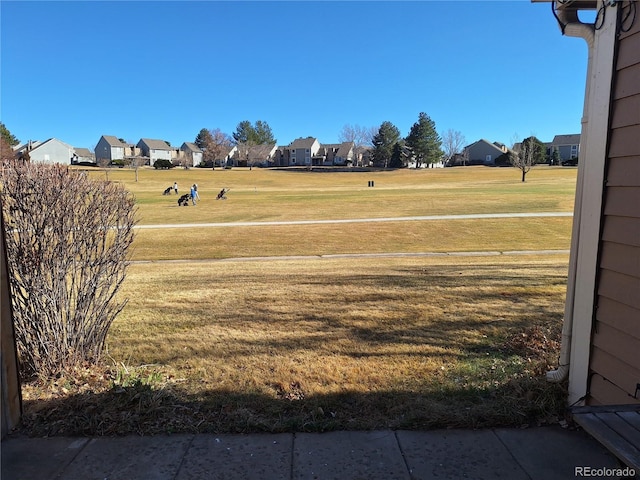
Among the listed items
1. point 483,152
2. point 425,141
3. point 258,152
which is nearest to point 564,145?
point 483,152

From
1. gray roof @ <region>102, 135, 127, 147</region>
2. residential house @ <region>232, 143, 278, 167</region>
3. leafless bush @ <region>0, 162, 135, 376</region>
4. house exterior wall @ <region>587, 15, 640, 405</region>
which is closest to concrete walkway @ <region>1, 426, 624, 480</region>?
house exterior wall @ <region>587, 15, 640, 405</region>

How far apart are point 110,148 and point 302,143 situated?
44.4 metres

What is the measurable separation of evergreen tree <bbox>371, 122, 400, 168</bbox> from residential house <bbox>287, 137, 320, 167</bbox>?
1678 cm

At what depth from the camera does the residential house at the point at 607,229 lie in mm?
2385

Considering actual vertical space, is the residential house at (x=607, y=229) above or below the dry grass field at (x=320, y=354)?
above

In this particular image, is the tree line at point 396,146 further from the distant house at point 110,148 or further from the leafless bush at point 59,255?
the leafless bush at point 59,255

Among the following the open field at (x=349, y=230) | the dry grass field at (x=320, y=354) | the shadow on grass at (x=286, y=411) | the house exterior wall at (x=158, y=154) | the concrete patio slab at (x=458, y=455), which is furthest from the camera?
the house exterior wall at (x=158, y=154)

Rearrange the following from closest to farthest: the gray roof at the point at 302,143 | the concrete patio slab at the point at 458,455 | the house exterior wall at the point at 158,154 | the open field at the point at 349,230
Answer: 1. the concrete patio slab at the point at 458,455
2. the open field at the point at 349,230
3. the gray roof at the point at 302,143
4. the house exterior wall at the point at 158,154

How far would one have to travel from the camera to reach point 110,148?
101 meters

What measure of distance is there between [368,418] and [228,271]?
22.1ft

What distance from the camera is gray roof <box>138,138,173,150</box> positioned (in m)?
106

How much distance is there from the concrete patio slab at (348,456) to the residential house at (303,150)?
101448 mm

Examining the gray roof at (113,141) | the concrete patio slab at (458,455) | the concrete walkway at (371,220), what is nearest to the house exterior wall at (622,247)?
the concrete patio slab at (458,455)

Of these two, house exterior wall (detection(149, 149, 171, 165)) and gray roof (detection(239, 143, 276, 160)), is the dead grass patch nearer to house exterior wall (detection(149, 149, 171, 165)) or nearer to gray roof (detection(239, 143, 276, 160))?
gray roof (detection(239, 143, 276, 160))
